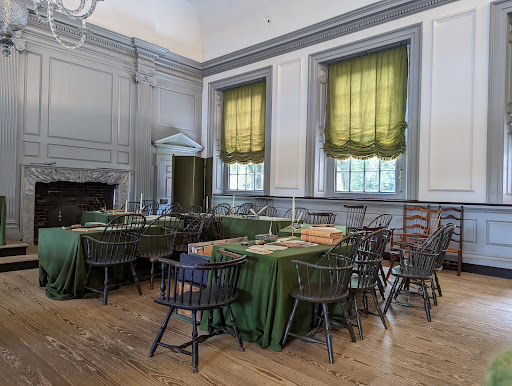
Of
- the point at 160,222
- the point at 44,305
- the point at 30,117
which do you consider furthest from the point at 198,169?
the point at 44,305

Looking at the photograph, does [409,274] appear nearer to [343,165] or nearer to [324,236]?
[324,236]

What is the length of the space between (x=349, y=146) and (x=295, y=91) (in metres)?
1.83

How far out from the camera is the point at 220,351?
2.77m

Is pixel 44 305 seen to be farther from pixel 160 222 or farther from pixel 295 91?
pixel 295 91

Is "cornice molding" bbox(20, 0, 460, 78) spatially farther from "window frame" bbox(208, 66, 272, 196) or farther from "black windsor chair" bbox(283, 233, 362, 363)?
"black windsor chair" bbox(283, 233, 362, 363)

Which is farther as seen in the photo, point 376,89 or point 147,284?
point 376,89

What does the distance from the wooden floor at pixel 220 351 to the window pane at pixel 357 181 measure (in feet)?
12.5

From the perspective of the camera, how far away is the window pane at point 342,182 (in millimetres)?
7750

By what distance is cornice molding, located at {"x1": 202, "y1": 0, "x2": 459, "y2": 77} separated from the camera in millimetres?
6645

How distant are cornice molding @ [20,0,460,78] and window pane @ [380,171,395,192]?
2795 mm

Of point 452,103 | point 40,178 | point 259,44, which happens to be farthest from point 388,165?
point 40,178

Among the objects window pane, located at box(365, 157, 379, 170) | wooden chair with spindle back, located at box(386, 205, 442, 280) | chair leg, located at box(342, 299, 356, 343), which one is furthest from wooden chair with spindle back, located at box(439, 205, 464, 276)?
chair leg, located at box(342, 299, 356, 343)

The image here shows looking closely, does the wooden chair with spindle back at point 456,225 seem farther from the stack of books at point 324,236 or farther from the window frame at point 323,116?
the stack of books at point 324,236

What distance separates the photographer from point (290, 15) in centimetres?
834
